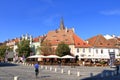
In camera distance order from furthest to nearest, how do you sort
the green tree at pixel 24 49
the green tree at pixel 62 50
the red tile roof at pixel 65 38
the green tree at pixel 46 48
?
the green tree at pixel 24 49 → the red tile roof at pixel 65 38 → the green tree at pixel 46 48 → the green tree at pixel 62 50

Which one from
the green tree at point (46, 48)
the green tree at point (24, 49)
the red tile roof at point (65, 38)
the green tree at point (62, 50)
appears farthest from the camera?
the green tree at point (24, 49)

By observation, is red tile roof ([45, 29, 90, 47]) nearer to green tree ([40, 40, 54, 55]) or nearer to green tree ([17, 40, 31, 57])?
green tree ([40, 40, 54, 55])

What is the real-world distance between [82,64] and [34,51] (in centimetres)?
4276

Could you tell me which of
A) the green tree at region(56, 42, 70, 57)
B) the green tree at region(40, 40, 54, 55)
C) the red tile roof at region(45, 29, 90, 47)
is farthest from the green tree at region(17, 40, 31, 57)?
the green tree at region(56, 42, 70, 57)

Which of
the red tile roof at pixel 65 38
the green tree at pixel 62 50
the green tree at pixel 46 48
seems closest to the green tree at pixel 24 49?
the red tile roof at pixel 65 38

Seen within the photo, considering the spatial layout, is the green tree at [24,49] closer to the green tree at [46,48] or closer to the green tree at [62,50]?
the green tree at [46,48]

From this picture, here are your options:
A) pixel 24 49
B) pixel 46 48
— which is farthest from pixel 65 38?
pixel 24 49

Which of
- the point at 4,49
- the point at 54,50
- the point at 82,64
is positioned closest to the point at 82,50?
the point at 54,50

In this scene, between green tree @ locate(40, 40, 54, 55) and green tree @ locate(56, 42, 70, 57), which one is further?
green tree @ locate(40, 40, 54, 55)

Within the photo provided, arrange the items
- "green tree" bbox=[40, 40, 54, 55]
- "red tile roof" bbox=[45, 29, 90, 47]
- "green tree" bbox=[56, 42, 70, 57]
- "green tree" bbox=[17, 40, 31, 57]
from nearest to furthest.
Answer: "green tree" bbox=[56, 42, 70, 57] → "green tree" bbox=[40, 40, 54, 55] → "red tile roof" bbox=[45, 29, 90, 47] → "green tree" bbox=[17, 40, 31, 57]

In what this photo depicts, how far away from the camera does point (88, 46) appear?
101m

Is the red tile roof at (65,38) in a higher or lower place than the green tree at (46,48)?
higher

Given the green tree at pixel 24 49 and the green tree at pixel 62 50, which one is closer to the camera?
the green tree at pixel 62 50

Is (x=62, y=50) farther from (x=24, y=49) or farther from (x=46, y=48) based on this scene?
(x=24, y=49)
